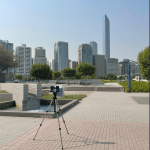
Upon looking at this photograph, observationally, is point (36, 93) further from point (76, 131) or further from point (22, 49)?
point (22, 49)

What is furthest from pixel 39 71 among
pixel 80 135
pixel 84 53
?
pixel 84 53

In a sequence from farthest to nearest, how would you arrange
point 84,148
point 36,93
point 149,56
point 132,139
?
1. point 149,56
2. point 36,93
3. point 132,139
4. point 84,148

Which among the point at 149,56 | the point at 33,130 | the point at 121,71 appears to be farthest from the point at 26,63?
the point at 33,130

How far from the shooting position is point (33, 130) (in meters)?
5.97

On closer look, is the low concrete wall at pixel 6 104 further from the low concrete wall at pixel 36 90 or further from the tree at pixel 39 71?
the tree at pixel 39 71

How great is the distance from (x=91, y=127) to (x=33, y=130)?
91.9 inches

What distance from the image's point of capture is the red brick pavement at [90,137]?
4.57 m

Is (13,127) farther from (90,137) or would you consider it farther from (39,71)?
(39,71)

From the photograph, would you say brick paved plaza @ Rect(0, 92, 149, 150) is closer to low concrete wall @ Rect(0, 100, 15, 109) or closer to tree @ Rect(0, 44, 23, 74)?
low concrete wall @ Rect(0, 100, 15, 109)

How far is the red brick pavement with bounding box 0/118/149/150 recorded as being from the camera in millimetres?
4570

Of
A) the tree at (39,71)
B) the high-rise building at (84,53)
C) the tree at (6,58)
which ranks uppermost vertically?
the high-rise building at (84,53)

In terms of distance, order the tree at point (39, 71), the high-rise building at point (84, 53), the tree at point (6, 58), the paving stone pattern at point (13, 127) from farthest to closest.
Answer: the high-rise building at point (84, 53)
the tree at point (39, 71)
the tree at point (6, 58)
the paving stone pattern at point (13, 127)

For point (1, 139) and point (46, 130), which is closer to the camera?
point (1, 139)

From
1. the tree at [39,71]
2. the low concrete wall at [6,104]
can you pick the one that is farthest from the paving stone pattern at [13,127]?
the tree at [39,71]
